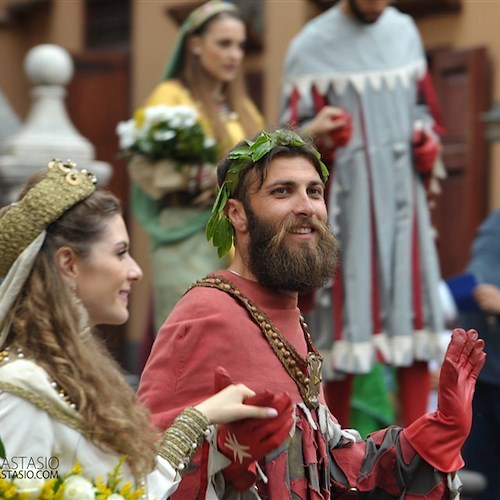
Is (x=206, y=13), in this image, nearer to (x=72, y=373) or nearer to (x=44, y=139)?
(x=44, y=139)

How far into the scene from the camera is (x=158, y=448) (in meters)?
3.85

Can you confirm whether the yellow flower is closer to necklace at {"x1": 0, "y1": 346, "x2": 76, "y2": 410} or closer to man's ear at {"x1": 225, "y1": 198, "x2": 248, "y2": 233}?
necklace at {"x1": 0, "y1": 346, "x2": 76, "y2": 410}

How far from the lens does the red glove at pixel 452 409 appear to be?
4.30m

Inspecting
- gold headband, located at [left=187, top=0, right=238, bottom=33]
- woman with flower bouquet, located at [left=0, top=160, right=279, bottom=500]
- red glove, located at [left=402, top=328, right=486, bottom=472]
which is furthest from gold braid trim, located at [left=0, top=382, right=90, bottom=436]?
gold headband, located at [left=187, top=0, right=238, bottom=33]

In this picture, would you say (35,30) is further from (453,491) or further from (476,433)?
(453,491)

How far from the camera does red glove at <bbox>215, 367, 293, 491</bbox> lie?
3.84 meters

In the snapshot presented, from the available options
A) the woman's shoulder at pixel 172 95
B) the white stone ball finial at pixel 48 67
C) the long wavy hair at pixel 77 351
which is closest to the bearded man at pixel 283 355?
the long wavy hair at pixel 77 351

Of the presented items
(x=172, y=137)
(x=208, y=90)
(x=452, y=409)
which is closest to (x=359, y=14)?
(x=208, y=90)

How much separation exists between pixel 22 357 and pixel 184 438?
1.51 feet

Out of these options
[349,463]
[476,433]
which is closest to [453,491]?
[349,463]

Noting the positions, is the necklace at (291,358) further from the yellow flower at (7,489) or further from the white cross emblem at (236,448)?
the yellow flower at (7,489)

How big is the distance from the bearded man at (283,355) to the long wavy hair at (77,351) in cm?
32

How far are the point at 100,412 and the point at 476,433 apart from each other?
11.8 feet

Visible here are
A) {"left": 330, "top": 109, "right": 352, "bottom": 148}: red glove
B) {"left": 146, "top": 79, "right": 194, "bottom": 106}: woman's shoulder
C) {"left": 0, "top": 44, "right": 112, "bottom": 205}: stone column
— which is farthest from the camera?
{"left": 0, "top": 44, "right": 112, "bottom": 205}: stone column
